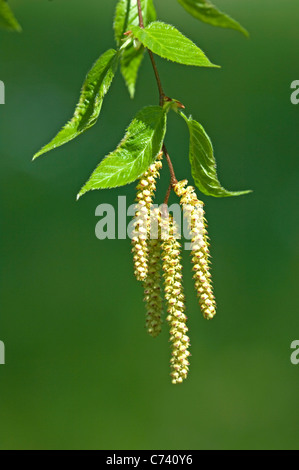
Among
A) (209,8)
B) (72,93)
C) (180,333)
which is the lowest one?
(180,333)

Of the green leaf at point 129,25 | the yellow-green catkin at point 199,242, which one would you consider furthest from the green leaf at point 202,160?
the green leaf at point 129,25

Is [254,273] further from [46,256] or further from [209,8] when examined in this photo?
[209,8]

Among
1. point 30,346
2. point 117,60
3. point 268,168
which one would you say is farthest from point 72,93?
point 117,60

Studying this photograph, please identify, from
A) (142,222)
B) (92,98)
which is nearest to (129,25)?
(92,98)

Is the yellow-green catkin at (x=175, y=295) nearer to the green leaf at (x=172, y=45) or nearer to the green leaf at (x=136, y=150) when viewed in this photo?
the green leaf at (x=136, y=150)

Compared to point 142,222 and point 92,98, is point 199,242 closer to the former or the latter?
point 142,222

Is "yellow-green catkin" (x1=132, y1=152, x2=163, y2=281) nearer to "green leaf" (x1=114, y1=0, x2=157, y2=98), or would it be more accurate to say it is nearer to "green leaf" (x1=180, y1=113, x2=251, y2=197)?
"green leaf" (x1=180, y1=113, x2=251, y2=197)
